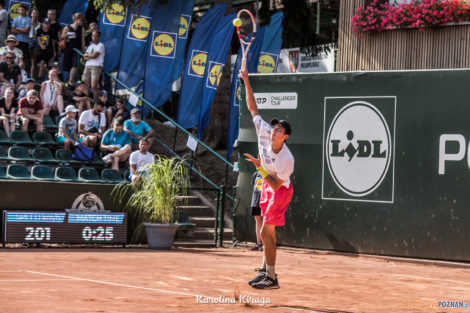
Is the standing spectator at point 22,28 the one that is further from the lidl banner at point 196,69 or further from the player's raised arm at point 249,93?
the player's raised arm at point 249,93

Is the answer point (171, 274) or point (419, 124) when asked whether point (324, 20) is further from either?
point (171, 274)

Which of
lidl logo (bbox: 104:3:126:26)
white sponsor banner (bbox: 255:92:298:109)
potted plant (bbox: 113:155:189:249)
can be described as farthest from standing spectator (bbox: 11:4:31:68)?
white sponsor banner (bbox: 255:92:298:109)

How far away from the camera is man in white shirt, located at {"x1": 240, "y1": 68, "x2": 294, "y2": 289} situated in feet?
30.7

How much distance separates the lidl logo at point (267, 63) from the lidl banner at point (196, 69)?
1.48m

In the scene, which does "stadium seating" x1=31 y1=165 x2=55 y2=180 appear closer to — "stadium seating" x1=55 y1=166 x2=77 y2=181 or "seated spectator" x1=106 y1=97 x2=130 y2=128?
"stadium seating" x1=55 y1=166 x2=77 y2=181

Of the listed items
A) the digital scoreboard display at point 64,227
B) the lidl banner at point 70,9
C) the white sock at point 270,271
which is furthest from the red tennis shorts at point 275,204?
the lidl banner at point 70,9

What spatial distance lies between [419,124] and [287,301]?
673 cm

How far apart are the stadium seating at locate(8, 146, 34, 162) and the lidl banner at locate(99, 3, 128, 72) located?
544 centimetres

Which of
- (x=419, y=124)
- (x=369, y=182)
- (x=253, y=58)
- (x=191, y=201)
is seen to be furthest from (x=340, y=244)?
(x=253, y=58)

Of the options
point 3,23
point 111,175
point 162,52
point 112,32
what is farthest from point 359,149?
point 3,23

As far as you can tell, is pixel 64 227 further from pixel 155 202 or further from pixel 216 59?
pixel 216 59

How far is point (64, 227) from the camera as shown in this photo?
586 inches

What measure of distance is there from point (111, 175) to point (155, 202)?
5.92 ft

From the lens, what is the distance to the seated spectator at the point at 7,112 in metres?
16.9
